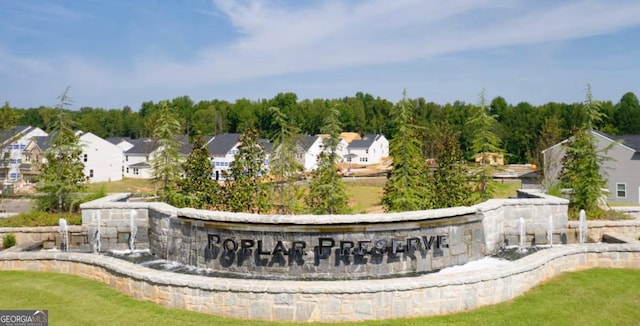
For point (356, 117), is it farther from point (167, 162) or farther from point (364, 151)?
point (167, 162)

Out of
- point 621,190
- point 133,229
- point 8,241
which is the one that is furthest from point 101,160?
point 621,190

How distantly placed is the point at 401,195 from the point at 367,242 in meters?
6.75

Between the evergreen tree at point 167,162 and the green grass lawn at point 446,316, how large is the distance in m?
6.52

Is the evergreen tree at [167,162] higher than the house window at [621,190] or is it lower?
higher

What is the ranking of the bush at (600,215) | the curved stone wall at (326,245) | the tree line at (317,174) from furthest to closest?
the tree line at (317,174) → the bush at (600,215) → the curved stone wall at (326,245)

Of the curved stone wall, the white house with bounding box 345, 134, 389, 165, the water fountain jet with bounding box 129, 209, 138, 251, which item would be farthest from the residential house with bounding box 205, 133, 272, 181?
the curved stone wall

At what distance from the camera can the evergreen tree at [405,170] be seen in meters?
16.3

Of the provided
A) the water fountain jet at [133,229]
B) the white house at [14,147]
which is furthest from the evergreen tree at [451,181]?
the white house at [14,147]

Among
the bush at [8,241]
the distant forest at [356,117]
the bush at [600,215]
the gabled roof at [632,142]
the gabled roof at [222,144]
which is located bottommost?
the bush at [8,241]

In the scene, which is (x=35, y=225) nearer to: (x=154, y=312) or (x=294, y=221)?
(x=154, y=312)

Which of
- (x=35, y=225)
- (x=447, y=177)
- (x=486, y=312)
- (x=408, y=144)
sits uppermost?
(x=408, y=144)

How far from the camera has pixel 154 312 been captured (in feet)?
27.9

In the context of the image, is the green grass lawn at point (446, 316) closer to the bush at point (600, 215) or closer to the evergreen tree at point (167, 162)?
the bush at point (600, 215)

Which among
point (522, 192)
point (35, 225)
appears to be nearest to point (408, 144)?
point (522, 192)
